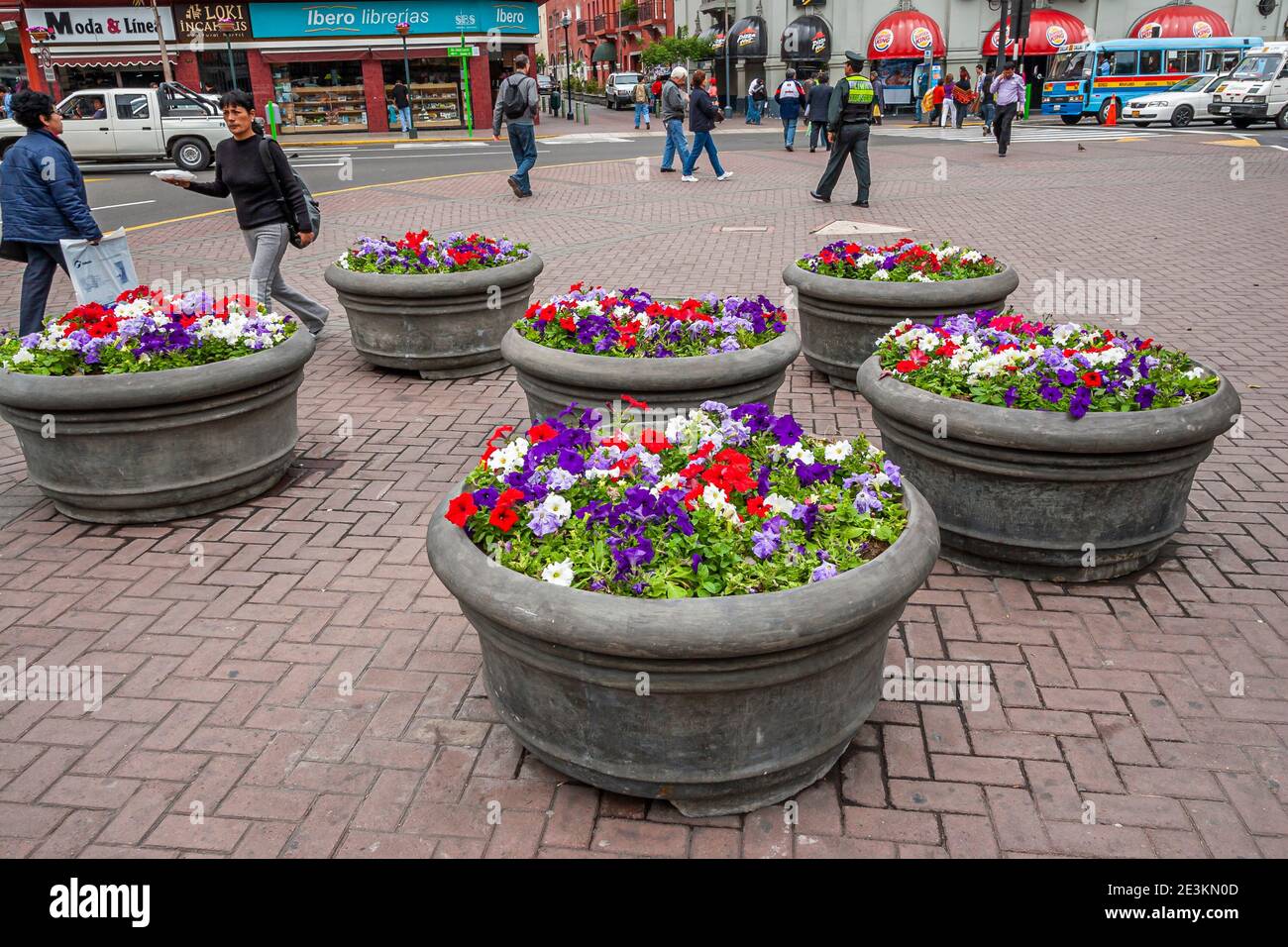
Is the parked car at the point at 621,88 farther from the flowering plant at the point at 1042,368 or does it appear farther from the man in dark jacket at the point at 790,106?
the flowering plant at the point at 1042,368

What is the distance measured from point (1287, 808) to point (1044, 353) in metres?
2.05

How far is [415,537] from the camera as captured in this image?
490cm

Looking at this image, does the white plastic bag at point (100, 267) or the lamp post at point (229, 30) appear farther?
the lamp post at point (229, 30)

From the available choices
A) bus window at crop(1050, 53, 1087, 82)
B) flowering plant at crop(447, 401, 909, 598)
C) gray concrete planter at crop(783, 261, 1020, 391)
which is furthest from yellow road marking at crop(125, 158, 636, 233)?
bus window at crop(1050, 53, 1087, 82)

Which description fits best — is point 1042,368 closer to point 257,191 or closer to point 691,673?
point 691,673

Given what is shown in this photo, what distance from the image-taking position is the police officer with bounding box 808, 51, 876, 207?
12562 millimetres

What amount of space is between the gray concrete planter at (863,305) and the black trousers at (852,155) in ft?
23.1

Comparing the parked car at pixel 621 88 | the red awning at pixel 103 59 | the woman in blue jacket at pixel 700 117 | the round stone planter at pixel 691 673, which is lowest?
the round stone planter at pixel 691 673

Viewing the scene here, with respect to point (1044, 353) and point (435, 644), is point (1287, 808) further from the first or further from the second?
point (435, 644)

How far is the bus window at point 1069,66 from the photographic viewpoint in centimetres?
3153

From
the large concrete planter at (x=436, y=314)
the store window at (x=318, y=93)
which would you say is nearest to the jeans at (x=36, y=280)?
the large concrete planter at (x=436, y=314)

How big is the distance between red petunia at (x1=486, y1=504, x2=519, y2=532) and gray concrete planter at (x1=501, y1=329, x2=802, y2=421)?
6.04ft

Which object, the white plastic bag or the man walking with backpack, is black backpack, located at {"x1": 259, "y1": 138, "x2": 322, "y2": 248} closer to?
the white plastic bag
